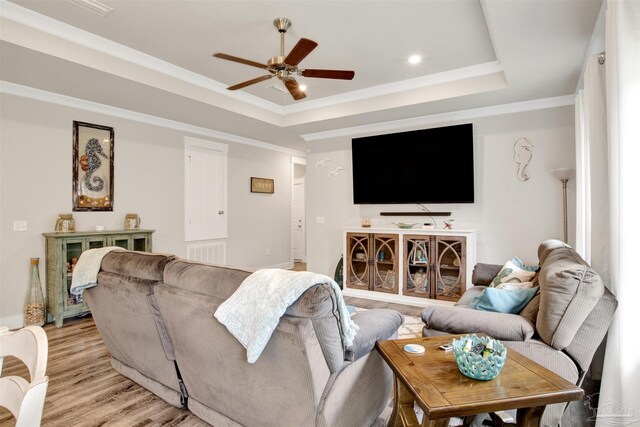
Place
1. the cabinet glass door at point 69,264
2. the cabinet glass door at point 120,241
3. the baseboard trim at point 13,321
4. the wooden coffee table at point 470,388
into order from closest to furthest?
the wooden coffee table at point 470,388 < the baseboard trim at point 13,321 < the cabinet glass door at point 69,264 < the cabinet glass door at point 120,241

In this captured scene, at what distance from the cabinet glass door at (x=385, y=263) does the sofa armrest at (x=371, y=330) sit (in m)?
2.69

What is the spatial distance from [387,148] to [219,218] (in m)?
3.00

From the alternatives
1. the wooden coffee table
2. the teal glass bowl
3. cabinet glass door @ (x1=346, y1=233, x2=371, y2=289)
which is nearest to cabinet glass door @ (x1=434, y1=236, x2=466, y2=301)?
cabinet glass door @ (x1=346, y1=233, x2=371, y2=289)

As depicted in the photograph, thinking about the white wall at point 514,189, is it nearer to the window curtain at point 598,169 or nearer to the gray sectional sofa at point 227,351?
the window curtain at point 598,169

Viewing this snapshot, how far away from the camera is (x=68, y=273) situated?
3773 millimetres

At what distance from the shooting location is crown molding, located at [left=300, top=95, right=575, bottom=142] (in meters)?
4.12

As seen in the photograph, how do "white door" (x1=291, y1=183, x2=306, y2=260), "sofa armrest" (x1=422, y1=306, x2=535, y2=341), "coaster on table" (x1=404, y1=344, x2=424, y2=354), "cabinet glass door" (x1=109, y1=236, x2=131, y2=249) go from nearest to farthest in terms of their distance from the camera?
"coaster on table" (x1=404, y1=344, x2=424, y2=354)
"sofa armrest" (x1=422, y1=306, x2=535, y2=341)
"cabinet glass door" (x1=109, y1=236, x2=131, y2=249)
"white door" (x1=291, y1=183, x2=306, y2=260)

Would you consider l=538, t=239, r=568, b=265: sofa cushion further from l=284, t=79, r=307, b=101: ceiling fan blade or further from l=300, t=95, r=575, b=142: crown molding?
l=284, t=79, r=307, b=101: ceiling fan blade

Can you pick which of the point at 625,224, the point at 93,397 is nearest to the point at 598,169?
the point at 625,224

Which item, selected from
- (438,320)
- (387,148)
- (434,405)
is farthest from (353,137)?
(434,405)

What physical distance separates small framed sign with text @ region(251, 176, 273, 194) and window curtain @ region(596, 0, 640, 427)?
558cm

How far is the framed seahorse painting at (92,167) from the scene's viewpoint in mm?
4105

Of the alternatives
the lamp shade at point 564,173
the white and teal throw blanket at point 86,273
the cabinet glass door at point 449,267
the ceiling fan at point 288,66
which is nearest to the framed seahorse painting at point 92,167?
the white and teal throw blanket at point 86,273

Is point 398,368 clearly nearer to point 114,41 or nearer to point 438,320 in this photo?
point 438,320
